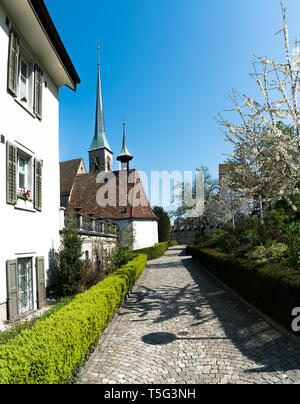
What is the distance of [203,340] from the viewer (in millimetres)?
5617

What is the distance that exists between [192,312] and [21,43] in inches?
398

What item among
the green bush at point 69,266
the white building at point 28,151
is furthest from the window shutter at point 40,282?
the green bush at point 69,266

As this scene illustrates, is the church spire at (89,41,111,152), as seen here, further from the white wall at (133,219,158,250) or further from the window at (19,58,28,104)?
the window at (19,58,28,104)

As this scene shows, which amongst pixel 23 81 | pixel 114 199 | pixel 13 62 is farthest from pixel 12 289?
pixel 114 199

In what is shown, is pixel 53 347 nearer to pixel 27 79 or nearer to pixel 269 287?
pixel 269 287

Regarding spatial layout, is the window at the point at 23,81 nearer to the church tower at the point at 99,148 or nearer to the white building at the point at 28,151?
the white building at the point at 28,151

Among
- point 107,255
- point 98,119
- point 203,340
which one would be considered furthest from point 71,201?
point 203,340

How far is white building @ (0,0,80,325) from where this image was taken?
678 centimetres

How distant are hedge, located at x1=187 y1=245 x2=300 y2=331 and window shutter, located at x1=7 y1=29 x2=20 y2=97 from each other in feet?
28.7

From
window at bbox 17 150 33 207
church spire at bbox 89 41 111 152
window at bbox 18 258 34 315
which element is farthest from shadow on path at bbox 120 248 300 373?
church spire at bbox 89 41 111 152

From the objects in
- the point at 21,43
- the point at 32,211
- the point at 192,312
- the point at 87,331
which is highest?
the point at 21,43
